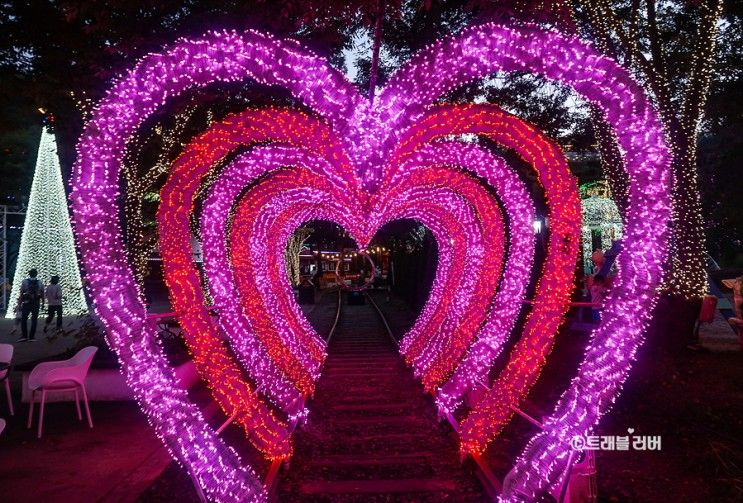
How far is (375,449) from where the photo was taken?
246 inches

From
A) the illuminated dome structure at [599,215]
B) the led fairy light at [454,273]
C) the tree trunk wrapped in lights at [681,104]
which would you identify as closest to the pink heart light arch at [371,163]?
the led fairy light at [454,273]

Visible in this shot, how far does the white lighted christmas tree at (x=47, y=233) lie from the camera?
20250 mm

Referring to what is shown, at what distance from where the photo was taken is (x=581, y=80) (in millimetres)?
3762

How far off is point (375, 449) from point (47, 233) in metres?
18.9

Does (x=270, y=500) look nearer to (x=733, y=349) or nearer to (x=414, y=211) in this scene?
(x=414, y=211)

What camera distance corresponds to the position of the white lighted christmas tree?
2025 centimetres

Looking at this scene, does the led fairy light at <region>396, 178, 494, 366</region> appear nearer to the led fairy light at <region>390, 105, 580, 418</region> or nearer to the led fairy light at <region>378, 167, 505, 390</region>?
the led fairy light at <region>378, 167, 505, 390</region>

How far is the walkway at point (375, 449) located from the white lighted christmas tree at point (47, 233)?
48.4 feet

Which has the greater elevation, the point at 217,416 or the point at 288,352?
the point at 288,352

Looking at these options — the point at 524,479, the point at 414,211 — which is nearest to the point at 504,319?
the point at 524,479

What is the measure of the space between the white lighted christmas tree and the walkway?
48.4 ft

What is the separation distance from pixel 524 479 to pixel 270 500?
2.16m

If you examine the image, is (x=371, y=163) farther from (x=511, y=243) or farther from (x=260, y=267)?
(x=260, y=267)

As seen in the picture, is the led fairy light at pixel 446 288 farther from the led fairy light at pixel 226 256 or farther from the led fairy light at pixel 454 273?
the led fairy light at pixel 226 256
